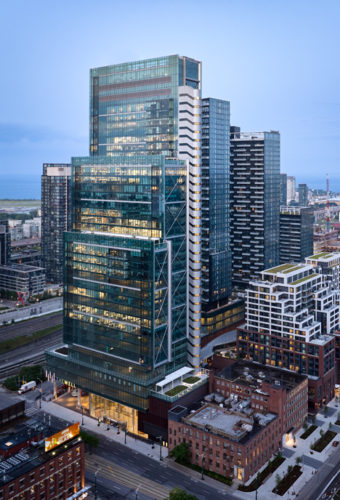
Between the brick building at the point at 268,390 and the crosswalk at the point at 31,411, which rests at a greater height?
the brick building at the point at 268,390

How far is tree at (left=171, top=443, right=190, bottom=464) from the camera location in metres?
122

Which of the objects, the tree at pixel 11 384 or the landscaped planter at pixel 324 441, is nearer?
the landscaped planter at pixel 324 441

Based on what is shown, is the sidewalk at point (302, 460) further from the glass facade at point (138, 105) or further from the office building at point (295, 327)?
the glass facade at point (138, 105)

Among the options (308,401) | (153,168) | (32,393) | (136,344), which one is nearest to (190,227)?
(153,168)

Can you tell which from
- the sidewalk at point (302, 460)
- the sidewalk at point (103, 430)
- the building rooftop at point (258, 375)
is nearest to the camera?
the sidewalk at point (302, 460)

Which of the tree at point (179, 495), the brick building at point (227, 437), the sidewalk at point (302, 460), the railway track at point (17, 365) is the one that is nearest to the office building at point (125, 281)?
the brick building at point (227, 437)

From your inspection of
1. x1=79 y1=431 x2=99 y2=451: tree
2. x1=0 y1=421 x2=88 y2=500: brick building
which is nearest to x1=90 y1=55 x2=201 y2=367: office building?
x1=79 y1=431 x2=99 y2=451: tree

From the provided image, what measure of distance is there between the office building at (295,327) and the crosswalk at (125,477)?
195 feet

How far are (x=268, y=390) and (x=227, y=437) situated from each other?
21003mm

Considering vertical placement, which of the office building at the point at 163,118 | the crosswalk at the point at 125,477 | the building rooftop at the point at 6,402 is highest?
the office building at the point at 163,118

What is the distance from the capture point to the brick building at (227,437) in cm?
11675

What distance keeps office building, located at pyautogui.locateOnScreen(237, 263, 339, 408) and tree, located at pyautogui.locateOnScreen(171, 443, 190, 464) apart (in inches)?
1863

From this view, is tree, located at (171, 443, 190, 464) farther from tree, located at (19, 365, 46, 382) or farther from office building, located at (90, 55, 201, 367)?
tree, located at (19, 365, 46, 382)

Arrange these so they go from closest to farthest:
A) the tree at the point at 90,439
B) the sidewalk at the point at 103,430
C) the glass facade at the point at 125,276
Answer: the tree at the point at 90,439 → the sidewalk at the point at 103,430 → the glass facade at the point at 125,276
